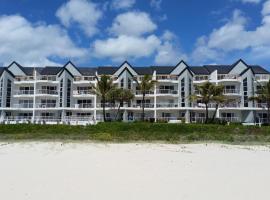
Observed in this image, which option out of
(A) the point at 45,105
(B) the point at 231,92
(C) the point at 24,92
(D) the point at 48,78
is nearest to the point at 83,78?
(D) the point at 48,78

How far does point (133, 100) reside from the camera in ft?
187

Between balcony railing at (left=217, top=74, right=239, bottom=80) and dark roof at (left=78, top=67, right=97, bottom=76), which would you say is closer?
balcony railing at (left=217, top=74, right=239, bottom=80)

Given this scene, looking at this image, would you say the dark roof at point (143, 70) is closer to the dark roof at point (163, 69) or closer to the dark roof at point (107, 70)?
the dark roof at point (163, 69)

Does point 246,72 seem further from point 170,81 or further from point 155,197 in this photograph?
point 155,197

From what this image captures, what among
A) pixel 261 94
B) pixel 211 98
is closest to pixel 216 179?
pixel 211 98

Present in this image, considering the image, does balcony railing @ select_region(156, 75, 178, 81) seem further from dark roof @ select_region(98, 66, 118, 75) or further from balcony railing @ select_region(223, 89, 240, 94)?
balcony railing @ select_region(223, 89, 240, 94)

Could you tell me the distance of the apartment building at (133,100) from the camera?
→ 55781mm

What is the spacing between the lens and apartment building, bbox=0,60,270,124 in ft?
183

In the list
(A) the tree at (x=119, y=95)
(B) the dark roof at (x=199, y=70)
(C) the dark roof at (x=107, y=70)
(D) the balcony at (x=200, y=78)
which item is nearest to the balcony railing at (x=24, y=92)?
(C) the dark roof at (x=107, y=70)

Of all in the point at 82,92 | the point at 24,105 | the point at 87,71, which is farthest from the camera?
the point at 87,71

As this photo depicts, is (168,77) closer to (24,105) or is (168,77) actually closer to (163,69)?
(163,69)

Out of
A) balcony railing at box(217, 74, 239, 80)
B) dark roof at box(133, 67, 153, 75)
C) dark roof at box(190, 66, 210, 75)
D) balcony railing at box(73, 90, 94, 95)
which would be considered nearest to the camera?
balcony railing at box(217, 74, 239, 80)

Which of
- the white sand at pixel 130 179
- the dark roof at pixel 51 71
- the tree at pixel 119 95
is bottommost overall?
the white sand at pixel 130 179

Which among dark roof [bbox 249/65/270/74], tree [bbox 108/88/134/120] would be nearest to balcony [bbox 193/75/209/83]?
dark roof [bbox 249/65/270/74]
